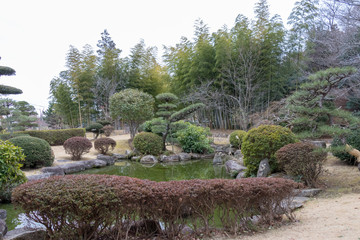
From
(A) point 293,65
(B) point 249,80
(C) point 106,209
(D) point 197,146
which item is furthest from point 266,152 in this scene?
(A) point 293,65

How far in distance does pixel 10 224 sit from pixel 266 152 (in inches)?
187

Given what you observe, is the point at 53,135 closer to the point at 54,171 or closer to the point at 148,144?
the point at 148,144

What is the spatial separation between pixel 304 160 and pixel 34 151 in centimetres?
705

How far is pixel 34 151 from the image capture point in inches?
282

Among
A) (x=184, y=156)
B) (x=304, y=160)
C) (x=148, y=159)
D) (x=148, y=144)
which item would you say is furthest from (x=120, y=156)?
(x=304, y=160)

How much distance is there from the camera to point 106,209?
2.17 metres

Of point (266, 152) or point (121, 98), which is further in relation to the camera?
point (121, 98)

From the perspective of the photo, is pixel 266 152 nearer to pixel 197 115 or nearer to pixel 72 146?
pixel 72 146

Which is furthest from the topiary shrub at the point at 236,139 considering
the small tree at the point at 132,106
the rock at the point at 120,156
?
the rock at the point at 120,156

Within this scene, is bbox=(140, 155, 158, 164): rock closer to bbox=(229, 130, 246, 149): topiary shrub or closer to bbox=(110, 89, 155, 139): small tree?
bbox=(110, 89, 155, 139): small tree

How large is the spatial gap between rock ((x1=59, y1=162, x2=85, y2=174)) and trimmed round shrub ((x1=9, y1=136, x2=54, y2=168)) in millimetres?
504

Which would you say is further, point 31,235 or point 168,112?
point 168,112

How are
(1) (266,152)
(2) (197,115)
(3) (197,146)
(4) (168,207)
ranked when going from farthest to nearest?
(2) (197,115) → (3) (197,146) → (1) (266,152) → (4) (168,207)

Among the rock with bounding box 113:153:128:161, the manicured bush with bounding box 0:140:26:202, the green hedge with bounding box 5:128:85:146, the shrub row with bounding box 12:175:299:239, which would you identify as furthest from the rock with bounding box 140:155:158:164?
the shrub row with bounding box 12:175:299:239
